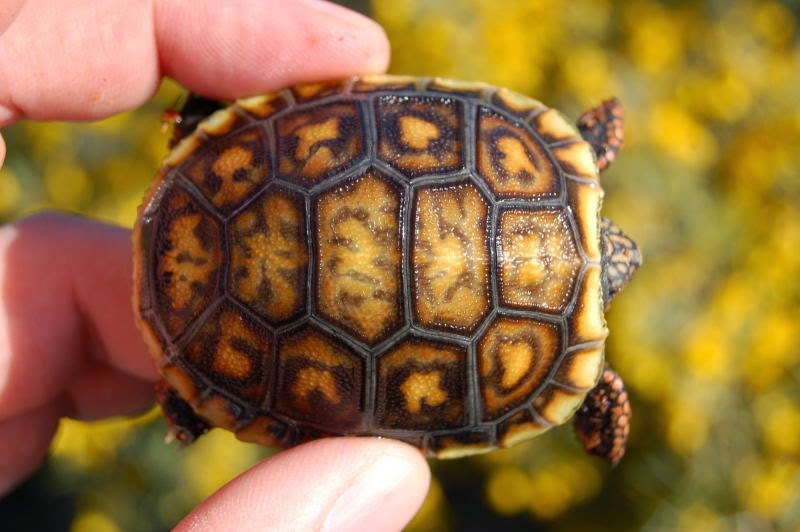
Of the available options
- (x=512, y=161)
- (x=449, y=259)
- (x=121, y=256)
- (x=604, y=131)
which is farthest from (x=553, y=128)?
(x=121, y=256)

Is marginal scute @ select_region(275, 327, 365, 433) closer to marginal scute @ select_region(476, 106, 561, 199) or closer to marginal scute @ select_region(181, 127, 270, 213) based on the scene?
marginal scute @ select_region(181, 127, 270, 213)

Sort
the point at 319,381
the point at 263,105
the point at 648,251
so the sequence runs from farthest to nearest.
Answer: the point at 648,251 < the point at 263,105 < the point at 319,381

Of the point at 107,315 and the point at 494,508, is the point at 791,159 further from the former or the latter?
the point at 107,315

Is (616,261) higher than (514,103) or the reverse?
the reverse

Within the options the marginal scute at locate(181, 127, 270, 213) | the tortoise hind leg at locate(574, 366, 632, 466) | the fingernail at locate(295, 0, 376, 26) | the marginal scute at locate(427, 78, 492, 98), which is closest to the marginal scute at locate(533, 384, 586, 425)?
the tortoise hind leg at locate(574, 366, 632, 466)

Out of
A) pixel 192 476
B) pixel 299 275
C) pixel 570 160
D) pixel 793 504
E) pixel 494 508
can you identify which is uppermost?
pixel 570 160

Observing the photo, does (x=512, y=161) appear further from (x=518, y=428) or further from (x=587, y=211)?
(x=518, y=428)

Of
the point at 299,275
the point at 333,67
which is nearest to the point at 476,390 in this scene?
the point at 299,275
